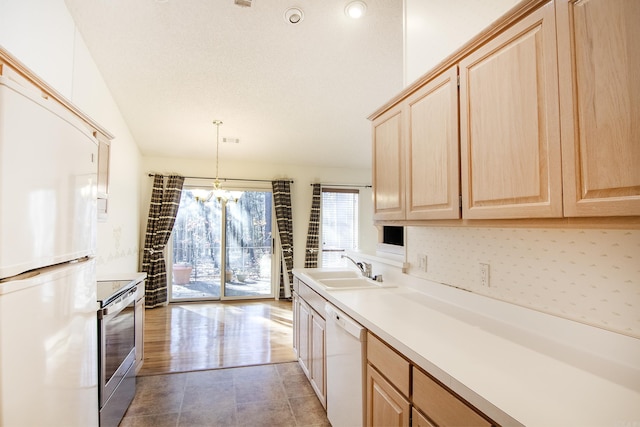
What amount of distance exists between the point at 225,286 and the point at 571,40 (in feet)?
18.2

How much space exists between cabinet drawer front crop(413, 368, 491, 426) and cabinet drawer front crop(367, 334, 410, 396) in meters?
0.07

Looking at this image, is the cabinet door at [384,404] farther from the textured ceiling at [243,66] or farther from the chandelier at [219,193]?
the chandelier at [219,193]

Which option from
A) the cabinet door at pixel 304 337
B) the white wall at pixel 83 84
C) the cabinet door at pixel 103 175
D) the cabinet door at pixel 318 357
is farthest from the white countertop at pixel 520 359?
the white wall at pixel 83 84

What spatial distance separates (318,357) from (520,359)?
5.01 ft

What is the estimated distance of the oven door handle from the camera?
1.85 m

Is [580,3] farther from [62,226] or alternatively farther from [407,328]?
[62,226]

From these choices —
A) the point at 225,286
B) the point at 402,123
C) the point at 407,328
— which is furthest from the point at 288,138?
the point at 407,328

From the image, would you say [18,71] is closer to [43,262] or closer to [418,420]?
[43,262]

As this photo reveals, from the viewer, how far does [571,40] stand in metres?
1.01

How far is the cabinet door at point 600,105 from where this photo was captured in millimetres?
865

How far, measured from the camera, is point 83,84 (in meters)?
3.06

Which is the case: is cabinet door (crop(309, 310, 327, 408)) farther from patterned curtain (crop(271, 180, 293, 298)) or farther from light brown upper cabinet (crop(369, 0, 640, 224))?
patterned curtain (crop(271, 180, 293, 298))

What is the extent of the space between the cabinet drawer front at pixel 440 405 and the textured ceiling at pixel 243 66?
9.35ft

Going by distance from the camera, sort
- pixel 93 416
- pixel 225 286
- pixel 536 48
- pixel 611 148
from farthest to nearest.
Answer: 1. pixel 225 286
2. pixel 93 416
3. pixel 536 48
4. pixel 611 148
